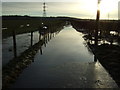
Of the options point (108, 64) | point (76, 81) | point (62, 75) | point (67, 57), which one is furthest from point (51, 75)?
point (67, 57)

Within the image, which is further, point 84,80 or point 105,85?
point 84,80

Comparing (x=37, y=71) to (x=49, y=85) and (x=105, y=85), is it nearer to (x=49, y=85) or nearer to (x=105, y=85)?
(x=49, y=85)

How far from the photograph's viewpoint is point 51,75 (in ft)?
55.2

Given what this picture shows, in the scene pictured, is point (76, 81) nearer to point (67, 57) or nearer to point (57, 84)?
point (57, 84)

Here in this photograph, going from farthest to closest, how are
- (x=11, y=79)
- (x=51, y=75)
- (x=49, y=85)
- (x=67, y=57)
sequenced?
(x=67, y=57) → (x=51, y=75) → (x=11, y=79) → (x=49, y=85)

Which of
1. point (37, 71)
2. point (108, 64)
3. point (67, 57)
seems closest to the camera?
point (37, 71)

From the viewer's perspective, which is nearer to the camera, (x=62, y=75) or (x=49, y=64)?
(x=62, y=75)

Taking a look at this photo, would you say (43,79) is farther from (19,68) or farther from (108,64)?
(108,64)

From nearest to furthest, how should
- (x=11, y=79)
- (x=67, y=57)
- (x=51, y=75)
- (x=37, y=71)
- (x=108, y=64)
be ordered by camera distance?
(x=11, y=79), (x=51, y=75), (x=37, y=71), (x=108, y=64), (x=67, y=57)

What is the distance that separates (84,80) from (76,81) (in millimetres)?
643

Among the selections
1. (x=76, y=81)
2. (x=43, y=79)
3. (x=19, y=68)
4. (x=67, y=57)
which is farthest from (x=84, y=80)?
(x=67, y=57)

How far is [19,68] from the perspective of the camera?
18.5m

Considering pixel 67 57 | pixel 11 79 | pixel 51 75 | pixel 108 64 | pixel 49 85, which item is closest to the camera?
pixel 49 85

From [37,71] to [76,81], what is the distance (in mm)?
3897
